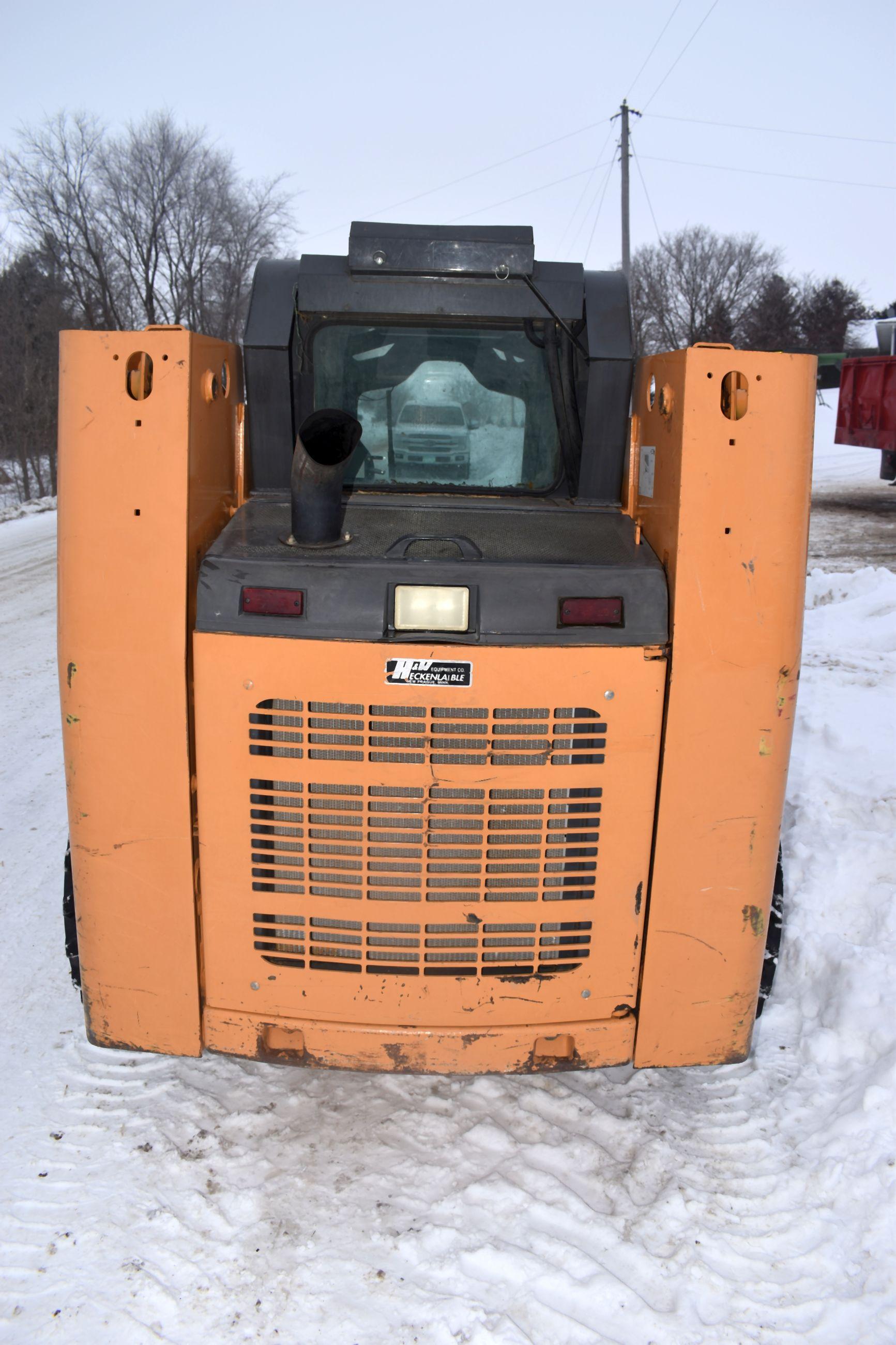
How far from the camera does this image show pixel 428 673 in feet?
7.67

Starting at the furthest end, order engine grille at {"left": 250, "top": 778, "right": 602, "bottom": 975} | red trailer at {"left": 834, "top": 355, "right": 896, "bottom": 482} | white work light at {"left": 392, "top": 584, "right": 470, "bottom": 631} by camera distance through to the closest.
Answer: red trailer at {"left": 834, "top": 355, "right": 896, "bottom": 482}, engine grille at {"left": 250, "top": 778, "right": 602, "bottom": 975}, white work light at {"left": 392, "top": 584, "right": 470, "bottom": 631}

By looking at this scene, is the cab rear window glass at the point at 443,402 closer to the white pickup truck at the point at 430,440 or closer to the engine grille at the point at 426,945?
the white pickup truck at the point at 430,440

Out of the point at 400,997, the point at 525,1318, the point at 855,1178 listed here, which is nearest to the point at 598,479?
the point at 400,997

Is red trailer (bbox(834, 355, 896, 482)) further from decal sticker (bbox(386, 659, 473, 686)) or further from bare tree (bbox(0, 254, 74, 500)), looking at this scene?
bare tree (bbox(0, 254, 74, 500))

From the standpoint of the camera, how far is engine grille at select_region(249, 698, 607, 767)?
2373mm

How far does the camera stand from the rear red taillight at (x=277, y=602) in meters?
2.34

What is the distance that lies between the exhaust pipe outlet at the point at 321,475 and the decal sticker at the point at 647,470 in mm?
801

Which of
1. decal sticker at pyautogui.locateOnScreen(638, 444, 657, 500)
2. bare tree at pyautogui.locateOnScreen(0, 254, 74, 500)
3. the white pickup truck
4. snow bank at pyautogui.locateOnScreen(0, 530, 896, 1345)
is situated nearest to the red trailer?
snow bank at pyautogui.locateOnScreen(0, 530, 896, 1345)

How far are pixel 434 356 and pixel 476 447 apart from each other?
1.05 ft

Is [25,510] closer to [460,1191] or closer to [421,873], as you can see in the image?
[421,873]

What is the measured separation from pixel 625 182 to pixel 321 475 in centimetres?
2918

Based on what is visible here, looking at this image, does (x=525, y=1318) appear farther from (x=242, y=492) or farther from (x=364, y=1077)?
(x=242, y=492)

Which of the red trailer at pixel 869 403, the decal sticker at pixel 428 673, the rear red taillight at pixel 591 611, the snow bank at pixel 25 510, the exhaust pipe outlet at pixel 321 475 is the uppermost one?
the red trailer at pixel 869 403

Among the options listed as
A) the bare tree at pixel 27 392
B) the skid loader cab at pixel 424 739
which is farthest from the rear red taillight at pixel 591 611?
the bare tree at pixel 27 392
